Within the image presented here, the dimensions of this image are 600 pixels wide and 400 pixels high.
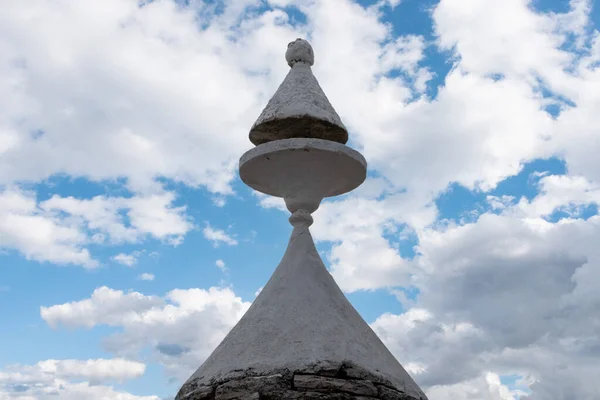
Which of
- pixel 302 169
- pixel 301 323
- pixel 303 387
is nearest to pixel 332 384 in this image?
pixel 303 387

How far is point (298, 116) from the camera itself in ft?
19.9

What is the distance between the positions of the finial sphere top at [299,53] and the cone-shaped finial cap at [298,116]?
0.82 feet

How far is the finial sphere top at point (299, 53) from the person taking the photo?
6.77 metres

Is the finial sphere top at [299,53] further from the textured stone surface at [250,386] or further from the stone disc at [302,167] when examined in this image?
the textured stone surface at [250,386]

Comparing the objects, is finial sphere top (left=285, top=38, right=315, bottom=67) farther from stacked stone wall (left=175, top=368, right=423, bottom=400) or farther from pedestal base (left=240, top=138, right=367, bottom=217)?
stacked stone wall (left=175, top=368, right=423, bottom=400)

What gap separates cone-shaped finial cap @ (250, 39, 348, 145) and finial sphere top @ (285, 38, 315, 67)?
0.25 meters

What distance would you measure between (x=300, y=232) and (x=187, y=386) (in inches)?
64.1

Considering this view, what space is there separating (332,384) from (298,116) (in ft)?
7.74

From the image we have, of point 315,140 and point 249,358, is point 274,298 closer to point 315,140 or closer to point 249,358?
point 249,358

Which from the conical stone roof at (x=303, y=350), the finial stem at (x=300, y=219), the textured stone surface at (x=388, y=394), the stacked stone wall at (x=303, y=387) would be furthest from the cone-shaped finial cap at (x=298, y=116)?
the textured stone surface at (x=388, y=394)

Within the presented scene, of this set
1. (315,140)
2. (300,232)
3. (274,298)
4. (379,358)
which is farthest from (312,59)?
(379,358)

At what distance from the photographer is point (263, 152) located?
5883 mm

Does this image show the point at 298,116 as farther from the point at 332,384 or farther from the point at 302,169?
the point at 332,384

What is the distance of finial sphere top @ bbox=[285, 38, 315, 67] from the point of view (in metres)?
6.77
